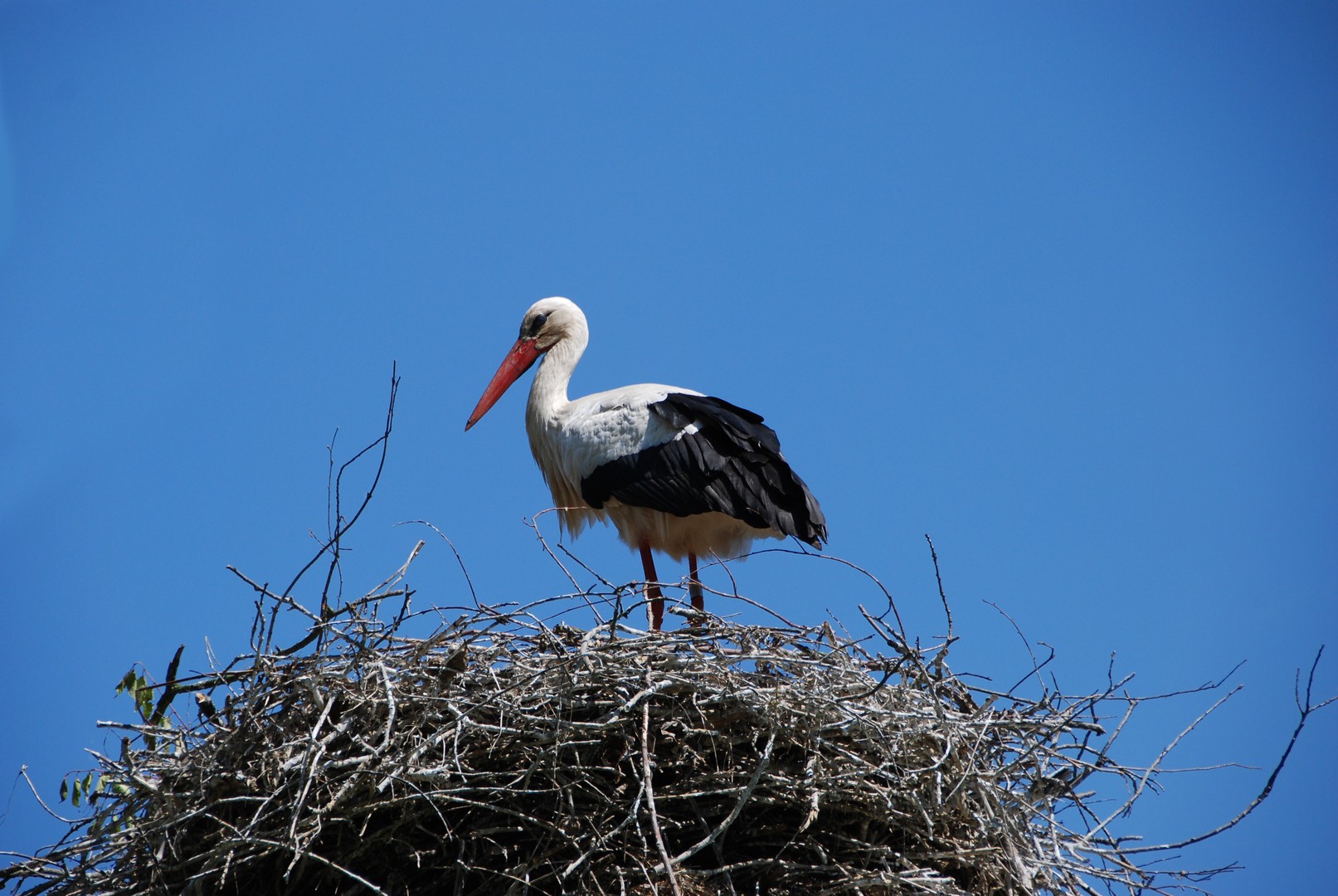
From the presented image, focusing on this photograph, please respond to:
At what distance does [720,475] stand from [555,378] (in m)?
1.16

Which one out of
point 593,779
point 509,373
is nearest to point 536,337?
point 509,373

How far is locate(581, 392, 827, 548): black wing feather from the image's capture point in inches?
189

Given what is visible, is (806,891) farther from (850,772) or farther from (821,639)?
(821,639)

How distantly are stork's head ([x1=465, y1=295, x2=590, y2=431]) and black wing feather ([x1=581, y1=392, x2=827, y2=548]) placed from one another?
37.6 inches

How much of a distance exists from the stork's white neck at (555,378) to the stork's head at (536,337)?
26 millimetres

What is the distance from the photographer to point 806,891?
3039mm

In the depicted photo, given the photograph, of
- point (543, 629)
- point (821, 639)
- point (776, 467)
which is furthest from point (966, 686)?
point (776, 467)

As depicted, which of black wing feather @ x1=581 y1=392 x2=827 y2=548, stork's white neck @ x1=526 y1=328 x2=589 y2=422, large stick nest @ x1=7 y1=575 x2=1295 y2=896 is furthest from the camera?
stork's white neck @ x1=526 y1=328 x2=589 y2=422

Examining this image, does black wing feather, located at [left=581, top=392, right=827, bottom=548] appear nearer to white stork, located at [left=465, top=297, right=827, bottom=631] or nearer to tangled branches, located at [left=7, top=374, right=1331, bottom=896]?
white stork, located at [left=465, top=297, right=827, bottom=631]

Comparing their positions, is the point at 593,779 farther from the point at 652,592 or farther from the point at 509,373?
the point at 509,373

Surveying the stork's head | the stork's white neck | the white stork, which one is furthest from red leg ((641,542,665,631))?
the stork's head

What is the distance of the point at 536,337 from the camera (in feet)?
19.3

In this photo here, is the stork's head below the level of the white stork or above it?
above

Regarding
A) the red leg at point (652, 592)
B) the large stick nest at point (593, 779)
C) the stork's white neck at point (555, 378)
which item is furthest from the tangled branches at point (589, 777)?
the stork's white neck at point (555, 378)
